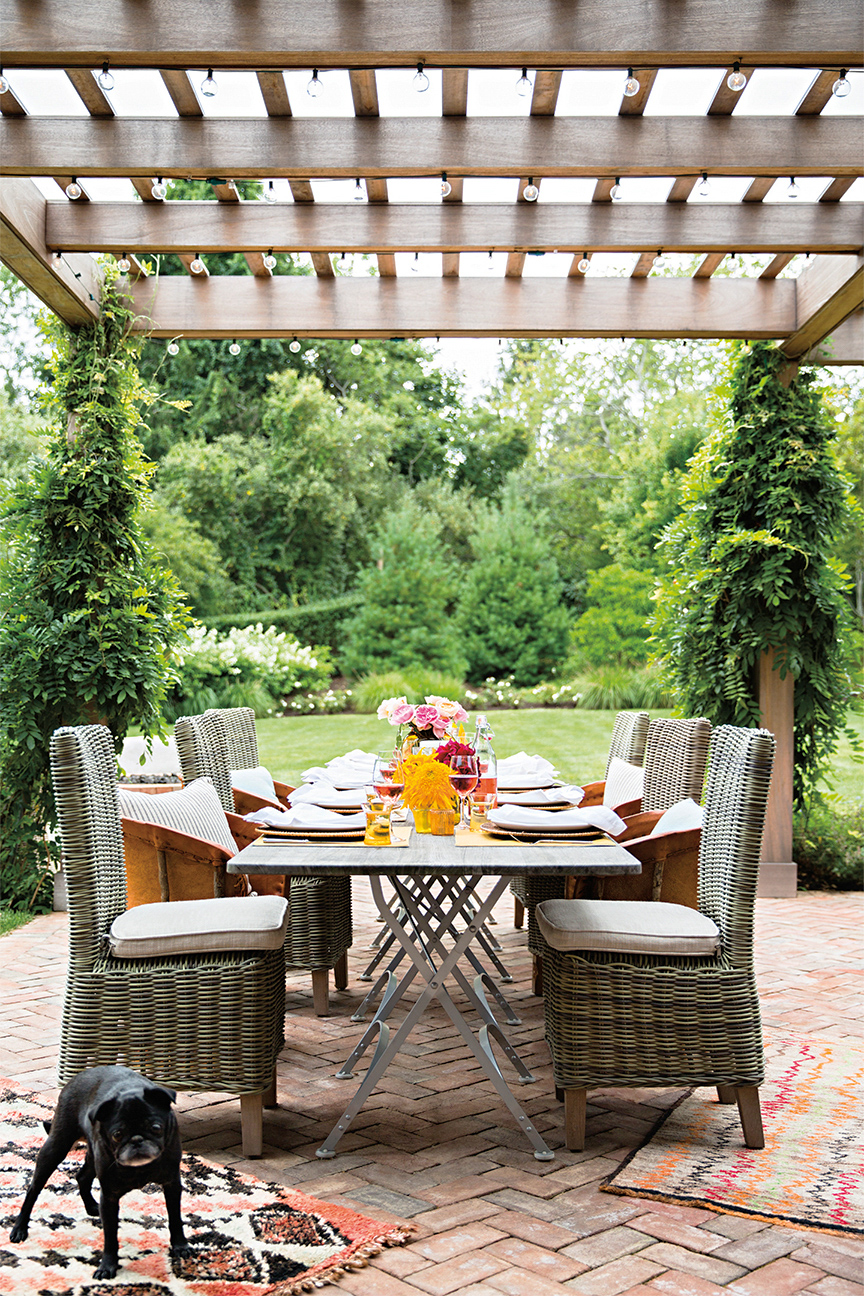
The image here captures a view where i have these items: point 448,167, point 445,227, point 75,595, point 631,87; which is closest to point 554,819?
point 631,87

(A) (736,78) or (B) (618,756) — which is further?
(B) (618,756)

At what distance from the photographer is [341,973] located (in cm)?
443

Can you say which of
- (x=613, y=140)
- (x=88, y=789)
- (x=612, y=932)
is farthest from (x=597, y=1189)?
(x=613, y=140)

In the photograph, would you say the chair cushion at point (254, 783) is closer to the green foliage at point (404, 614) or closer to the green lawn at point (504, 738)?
the green lawn at point (504, 738)

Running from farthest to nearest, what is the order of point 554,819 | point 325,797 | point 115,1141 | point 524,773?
point 524,773 → point 325,797 → point 554,819 → point 115,1141

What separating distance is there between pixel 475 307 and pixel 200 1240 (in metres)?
4.69

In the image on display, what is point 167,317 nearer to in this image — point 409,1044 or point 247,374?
point 409,1044

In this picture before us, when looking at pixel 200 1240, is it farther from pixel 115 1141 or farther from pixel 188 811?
pixel 188 811

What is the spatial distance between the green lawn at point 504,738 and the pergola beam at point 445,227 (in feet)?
16.4

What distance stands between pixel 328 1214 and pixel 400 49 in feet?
11.0

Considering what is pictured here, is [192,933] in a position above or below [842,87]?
below

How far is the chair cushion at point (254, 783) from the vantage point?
470cm

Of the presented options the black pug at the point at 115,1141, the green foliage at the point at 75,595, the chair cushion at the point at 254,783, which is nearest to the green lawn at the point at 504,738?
the green foliage at the point at 75,595

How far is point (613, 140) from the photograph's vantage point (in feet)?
14.3
